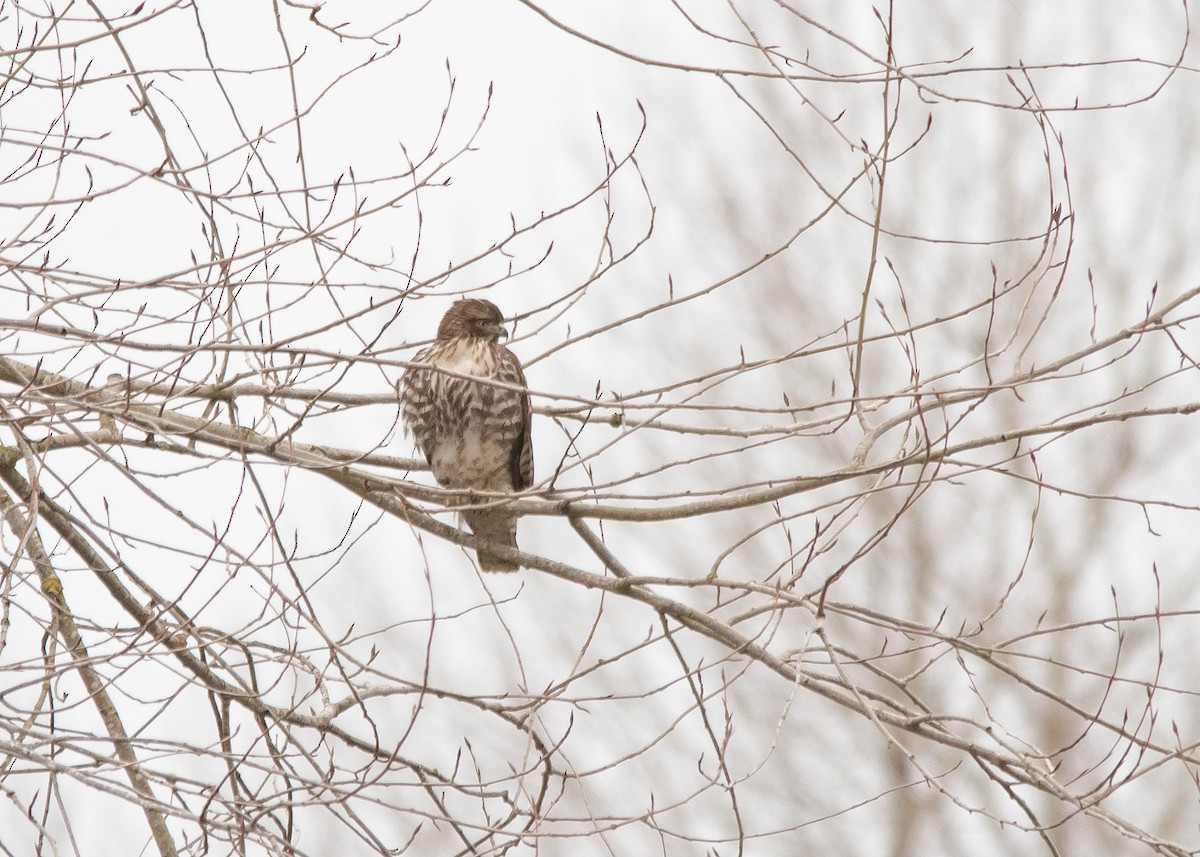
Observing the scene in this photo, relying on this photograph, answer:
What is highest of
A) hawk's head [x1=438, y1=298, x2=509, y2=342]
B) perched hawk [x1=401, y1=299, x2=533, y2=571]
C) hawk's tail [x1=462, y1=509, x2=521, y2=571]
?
hawk's head [x1=438, y1=298, x2=509, y2=342]

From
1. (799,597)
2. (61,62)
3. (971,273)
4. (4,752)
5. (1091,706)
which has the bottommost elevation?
(4,752)

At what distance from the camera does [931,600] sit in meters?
12.0

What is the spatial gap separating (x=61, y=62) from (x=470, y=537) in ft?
6.67

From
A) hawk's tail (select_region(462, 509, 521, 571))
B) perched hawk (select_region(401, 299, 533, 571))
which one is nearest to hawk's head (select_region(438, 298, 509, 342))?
perched hawk (select_region(401, 299, 533, 571))

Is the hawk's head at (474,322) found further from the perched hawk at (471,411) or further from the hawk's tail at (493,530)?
the hawk's tail at (493,530)

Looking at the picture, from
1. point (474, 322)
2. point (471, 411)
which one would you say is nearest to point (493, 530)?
point (471, 411)

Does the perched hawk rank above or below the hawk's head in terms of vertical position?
below

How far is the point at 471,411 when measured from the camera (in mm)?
5926

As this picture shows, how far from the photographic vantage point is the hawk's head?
600cm

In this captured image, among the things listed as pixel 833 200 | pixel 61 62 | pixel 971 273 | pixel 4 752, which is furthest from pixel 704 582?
pixel 971 273

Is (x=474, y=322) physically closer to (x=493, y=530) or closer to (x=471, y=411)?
(x=471, y=411)

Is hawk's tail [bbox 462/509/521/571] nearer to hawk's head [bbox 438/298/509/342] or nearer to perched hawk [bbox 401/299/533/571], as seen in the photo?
perched hawk [bbox 401/299/533/571]

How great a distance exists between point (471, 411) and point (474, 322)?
37 cm

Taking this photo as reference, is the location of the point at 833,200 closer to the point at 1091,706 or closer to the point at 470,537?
the point at 470,537
